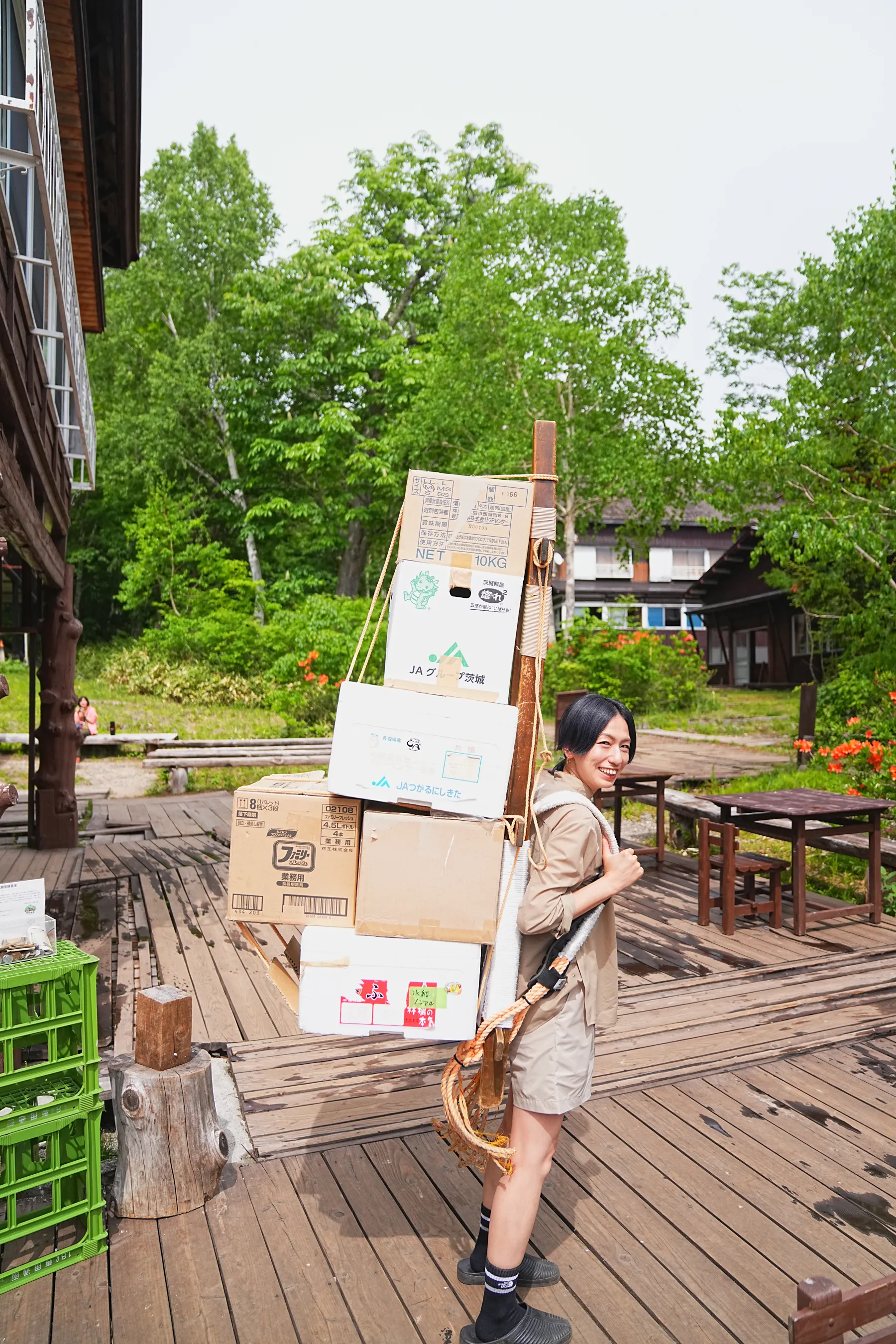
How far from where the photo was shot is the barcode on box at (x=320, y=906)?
8.54ft

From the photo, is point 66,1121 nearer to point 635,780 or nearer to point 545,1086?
point 545,1086

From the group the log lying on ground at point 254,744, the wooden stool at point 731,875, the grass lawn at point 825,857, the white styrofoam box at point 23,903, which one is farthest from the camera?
the log lying on ground at point 254,744

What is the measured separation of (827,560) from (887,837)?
5.79 m

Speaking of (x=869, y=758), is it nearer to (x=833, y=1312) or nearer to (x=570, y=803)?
(x=570, y=803)

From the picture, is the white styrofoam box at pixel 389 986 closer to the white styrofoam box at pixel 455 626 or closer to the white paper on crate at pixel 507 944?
the white paper on crate at pixel 507 944

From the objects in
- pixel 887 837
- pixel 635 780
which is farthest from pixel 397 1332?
pixel 887 837

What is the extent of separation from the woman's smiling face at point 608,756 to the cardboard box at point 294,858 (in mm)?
676

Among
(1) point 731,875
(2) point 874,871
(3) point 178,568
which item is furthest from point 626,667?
(1) point 731,875

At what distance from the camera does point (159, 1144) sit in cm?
315

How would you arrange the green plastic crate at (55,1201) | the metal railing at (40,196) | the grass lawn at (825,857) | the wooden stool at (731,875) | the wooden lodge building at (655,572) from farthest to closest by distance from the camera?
the wooden lodge building at (655,572), the grass lawn at (825,857), the wooden stool at (731,875), the metal railing at (40,196), the green plastic crate at (55,1201)

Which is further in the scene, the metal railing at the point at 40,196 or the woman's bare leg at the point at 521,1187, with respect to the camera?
the metal railing at the point at 40,196

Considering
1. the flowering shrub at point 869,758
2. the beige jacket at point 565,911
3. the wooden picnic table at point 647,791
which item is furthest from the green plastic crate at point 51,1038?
the flowering shrub at point 869,758

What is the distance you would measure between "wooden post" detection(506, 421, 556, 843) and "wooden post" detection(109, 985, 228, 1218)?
4.98 ft

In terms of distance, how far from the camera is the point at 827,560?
13.0 metres
